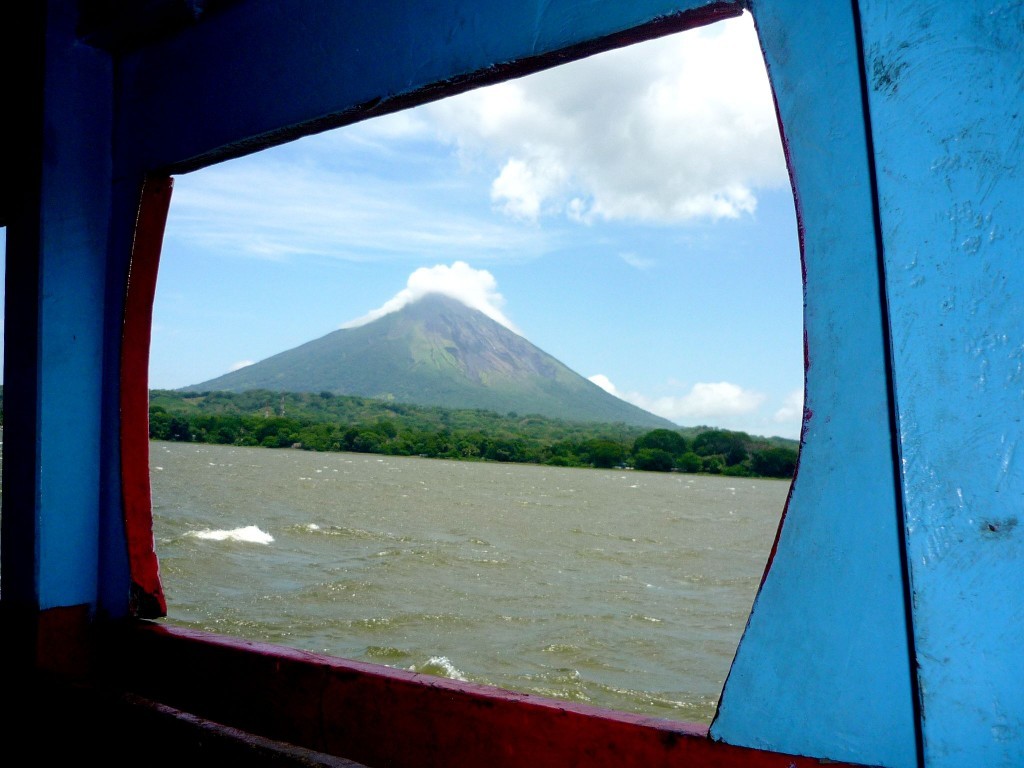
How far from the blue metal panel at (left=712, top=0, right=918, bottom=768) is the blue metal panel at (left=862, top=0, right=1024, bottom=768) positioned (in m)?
0.05

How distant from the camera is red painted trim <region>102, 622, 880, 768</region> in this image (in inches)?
54.9

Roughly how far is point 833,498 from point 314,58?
5.18 ft

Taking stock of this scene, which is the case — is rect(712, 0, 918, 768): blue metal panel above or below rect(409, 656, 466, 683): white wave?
above

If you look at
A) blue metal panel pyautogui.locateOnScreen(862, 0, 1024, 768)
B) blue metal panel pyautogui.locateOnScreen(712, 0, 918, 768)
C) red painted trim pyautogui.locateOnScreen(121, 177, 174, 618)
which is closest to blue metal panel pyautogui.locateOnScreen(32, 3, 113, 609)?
red painted trim pyautogui.locateOnScreen(121, 177, 174, 618)

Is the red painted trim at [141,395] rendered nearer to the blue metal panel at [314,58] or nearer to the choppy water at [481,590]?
the blue metal panel at [314,58]

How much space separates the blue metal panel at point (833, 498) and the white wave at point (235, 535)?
1010 centimetres

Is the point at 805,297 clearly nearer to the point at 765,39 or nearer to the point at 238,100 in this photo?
the point at 765,39

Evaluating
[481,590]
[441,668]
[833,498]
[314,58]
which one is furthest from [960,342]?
[481,590]

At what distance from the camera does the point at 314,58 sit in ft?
6.28

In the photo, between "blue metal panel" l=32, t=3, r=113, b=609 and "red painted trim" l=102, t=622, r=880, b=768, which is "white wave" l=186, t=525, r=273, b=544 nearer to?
"blue metal panel" l=32, t=3, r=113, b=609

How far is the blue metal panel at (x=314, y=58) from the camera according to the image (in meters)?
1.51

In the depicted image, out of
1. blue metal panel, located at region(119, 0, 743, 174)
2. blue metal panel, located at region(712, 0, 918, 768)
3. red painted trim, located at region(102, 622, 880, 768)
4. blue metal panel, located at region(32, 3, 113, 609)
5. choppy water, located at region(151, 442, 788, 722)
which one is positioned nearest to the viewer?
blue metal panel, located at region(712, 0, 918, 768)

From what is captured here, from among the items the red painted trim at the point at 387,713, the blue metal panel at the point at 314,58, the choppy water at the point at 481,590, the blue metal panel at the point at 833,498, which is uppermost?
the blue metal panel at the point at 314,58

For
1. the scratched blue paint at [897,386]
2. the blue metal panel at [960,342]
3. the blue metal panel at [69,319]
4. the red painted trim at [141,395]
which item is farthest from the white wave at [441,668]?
the blue metal panel at [960,342]
